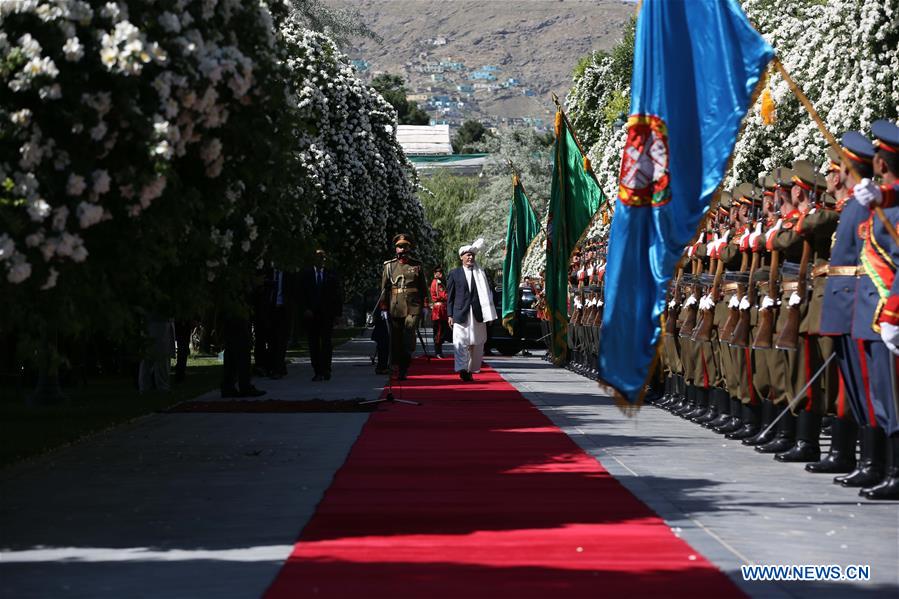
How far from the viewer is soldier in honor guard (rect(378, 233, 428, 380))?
76.8ft

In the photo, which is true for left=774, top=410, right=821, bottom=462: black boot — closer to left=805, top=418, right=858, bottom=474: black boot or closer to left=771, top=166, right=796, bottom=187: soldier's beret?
left=805, top=418, right=858, bottom=474: black boot

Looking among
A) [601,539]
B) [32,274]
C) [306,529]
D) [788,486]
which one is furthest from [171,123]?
[788,486]

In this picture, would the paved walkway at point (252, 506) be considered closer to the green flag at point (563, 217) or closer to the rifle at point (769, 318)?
the rifle at point (769, 318)

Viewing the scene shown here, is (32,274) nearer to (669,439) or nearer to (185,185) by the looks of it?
(185,185)

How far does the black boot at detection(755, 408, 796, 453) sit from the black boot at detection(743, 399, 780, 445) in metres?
0.16

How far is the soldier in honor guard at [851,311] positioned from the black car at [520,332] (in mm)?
28927

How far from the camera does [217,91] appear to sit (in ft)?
32.5

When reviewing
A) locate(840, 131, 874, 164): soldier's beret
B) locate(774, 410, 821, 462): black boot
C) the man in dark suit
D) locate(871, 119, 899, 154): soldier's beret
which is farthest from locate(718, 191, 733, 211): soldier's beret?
A: the man in dark suit

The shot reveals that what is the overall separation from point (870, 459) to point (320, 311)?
628 inches

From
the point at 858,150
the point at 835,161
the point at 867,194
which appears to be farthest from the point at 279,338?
the point at 867,194

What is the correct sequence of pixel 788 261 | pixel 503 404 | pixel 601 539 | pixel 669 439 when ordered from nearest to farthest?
pixel 601 539
pixel 788 261
pixel 669 439
pixel 503 404

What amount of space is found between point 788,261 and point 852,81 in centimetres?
1660

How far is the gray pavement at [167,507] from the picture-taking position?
7793 mm

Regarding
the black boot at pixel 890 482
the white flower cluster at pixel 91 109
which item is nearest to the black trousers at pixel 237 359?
the white flower cluster at pixel 91 109
